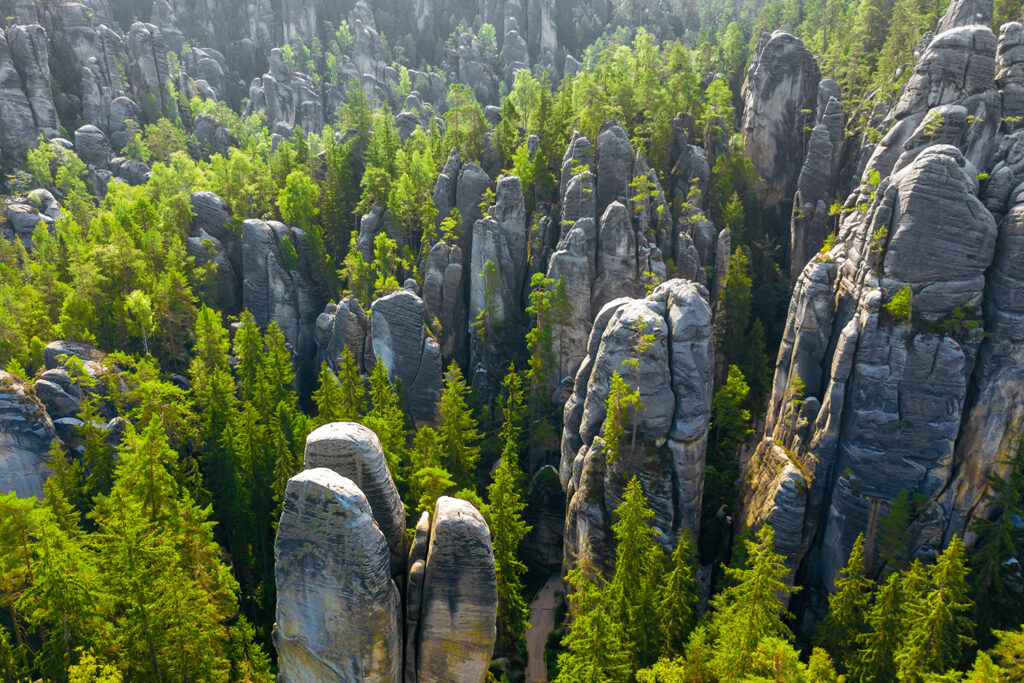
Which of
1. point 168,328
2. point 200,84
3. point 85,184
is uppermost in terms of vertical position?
point 200,84

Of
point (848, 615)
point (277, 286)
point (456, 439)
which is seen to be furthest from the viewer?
point (277, 286)

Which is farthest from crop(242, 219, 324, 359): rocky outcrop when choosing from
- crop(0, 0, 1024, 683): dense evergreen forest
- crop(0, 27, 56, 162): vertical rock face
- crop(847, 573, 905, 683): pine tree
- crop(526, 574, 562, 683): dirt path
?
crop(847, 573, 905, 683): pine tree

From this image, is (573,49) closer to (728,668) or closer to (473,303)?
(473,303)

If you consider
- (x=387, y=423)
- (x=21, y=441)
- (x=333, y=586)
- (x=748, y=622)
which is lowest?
(x=21, y=441)

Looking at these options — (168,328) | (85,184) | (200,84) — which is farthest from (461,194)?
(200,84)

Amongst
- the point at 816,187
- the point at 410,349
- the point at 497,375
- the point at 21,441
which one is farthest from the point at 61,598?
the point at 816,187

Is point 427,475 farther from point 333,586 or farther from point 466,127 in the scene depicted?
point 466,127

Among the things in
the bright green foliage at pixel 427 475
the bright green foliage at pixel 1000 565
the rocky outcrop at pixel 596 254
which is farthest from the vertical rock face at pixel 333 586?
the rocky outcrop at pixel 596 254
